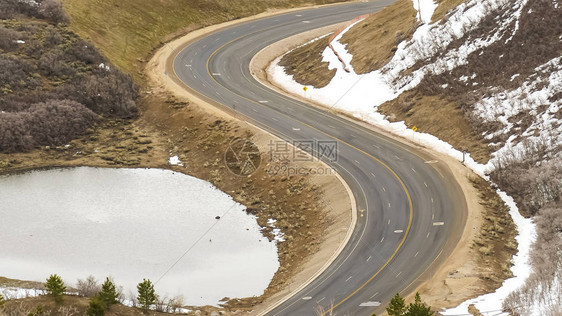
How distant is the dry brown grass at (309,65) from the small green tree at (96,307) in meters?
47.0

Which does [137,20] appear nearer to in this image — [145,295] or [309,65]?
[309,65]

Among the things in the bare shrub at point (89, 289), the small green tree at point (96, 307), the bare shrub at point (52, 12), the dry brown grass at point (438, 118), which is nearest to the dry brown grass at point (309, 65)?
the dry brown grass at point (438, 118)

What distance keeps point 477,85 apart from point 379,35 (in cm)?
1827

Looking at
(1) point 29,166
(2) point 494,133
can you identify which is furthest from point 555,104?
(1) point 29,166

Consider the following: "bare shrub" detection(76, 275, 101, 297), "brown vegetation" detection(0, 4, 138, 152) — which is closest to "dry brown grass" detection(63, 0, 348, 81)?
"brown vegetation" detection(0, 4, 138, 152)

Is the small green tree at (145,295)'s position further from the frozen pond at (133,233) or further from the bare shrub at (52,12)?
the bare shrub at (52,12)

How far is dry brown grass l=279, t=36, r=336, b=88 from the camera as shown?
8019 cm

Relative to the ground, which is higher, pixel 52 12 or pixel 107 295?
pixel 52 12

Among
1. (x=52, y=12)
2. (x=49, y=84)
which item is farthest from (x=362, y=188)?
(x=52, y=12)

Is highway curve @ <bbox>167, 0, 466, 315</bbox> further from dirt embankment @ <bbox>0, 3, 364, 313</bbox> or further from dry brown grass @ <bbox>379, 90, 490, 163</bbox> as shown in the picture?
dry brown grass @ <bbox>379, 90, 490, 163</bbox>

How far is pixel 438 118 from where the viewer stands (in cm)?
6644

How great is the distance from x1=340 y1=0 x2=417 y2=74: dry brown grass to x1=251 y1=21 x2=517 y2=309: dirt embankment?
21093 millimetres

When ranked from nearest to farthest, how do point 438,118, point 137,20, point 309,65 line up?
1. point 438,118
2. point 309,65
3. point 137,20

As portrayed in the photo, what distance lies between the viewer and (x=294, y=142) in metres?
66.9
